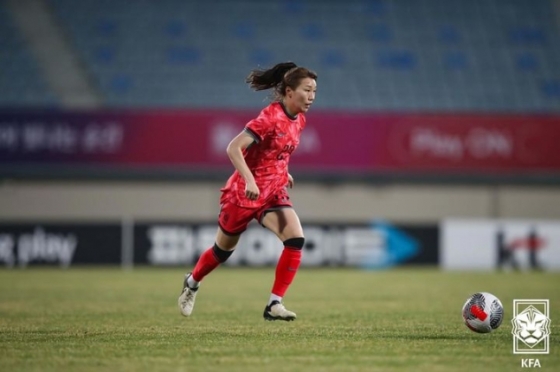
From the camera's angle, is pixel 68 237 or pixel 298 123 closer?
pixel 298 123

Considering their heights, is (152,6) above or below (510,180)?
above

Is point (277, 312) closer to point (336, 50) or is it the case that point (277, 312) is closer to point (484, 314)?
point (484, 314)

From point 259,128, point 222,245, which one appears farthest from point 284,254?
point 259,128

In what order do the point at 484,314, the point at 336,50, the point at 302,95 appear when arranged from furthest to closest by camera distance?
the point at 336,50 → the point at 302,95 → the point at 484,314

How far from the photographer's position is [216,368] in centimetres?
609

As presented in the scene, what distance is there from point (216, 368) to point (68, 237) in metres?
16.9

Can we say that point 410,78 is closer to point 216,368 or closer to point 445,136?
point 445,136

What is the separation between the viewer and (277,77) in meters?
8.88

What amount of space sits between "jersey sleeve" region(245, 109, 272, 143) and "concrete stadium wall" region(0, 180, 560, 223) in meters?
17.2

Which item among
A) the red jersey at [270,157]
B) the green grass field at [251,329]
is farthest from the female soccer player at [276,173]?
the green grass field at [251,329]

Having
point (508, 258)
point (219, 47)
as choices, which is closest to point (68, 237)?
point (219, 47)

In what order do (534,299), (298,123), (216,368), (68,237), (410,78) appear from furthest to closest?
1. (410,78)
2. (68,237)
3. (534,299)
4. (298,123)
5. (216,368)

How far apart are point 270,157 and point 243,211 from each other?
51 cm

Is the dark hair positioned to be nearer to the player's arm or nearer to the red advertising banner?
the player's arm
